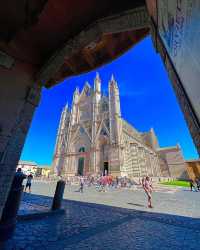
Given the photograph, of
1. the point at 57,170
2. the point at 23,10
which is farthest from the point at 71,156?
the point at 23,10

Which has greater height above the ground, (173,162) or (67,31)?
(173,162)

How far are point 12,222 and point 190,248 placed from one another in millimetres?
3612

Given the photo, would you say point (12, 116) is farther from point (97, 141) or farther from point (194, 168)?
point (194, 168)

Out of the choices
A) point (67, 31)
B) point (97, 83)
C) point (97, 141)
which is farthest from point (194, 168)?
point (67, 31)

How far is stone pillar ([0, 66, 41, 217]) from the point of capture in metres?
2.50

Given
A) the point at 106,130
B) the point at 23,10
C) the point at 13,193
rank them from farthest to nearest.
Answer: the point at 106,130 < the point at 13,193 < the point at 23,10

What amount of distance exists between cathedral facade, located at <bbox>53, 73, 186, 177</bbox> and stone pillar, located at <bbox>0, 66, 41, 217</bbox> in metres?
21.0

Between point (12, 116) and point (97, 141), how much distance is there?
83.3 feet

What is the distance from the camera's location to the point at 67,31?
9.34 feet

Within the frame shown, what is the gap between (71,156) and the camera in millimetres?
29953

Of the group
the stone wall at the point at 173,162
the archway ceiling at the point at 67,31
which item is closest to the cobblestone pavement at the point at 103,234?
the archway ceiling at the point at 67,31

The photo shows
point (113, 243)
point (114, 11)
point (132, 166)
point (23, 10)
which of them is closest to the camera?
point (23, 10)

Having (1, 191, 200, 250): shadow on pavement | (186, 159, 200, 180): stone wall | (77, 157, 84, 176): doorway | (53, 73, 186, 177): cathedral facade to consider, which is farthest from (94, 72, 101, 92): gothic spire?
(1, 191, 200, 250): shadow on pavement

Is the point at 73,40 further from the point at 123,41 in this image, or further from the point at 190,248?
the point at 190,248
